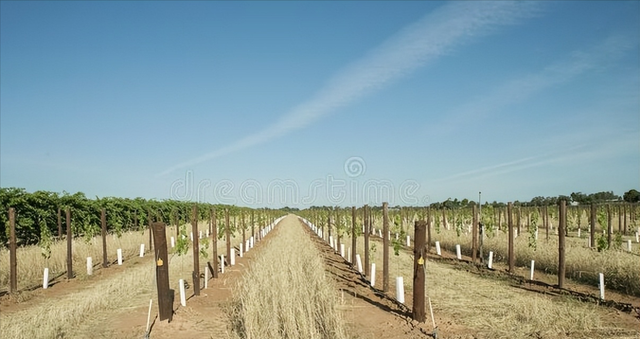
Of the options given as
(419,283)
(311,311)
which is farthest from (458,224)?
(311,311)

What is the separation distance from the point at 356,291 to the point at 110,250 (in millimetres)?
12978

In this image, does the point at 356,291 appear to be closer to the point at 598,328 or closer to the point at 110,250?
the point at 598,328

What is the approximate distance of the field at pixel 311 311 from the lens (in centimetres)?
775

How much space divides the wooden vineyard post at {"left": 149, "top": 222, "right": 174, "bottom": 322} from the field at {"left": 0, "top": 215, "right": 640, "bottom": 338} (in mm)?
241

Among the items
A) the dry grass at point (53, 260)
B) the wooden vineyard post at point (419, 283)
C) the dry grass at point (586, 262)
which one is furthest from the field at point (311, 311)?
the dry grass at point (53, 260)

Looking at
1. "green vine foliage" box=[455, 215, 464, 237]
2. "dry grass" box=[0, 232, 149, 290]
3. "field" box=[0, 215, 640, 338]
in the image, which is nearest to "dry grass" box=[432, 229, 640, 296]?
"field" box=[0, 215, 640, 338]

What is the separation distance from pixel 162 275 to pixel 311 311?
9.20ft

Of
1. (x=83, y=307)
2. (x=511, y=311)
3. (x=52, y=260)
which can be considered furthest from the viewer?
(x=52, y=260)

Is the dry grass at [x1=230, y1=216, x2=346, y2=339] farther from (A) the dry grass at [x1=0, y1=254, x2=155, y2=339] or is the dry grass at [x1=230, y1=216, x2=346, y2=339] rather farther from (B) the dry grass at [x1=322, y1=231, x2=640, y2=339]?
(A) the dry grass at [x1=0, y1=254, x2=155, y2=339]

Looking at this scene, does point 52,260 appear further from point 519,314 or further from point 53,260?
point 519,314

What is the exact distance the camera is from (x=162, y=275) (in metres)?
8.85

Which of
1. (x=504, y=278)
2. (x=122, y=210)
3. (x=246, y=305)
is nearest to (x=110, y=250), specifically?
(x=122, y=210)

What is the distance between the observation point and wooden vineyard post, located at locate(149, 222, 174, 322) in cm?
878

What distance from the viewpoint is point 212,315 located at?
969 centimetres
